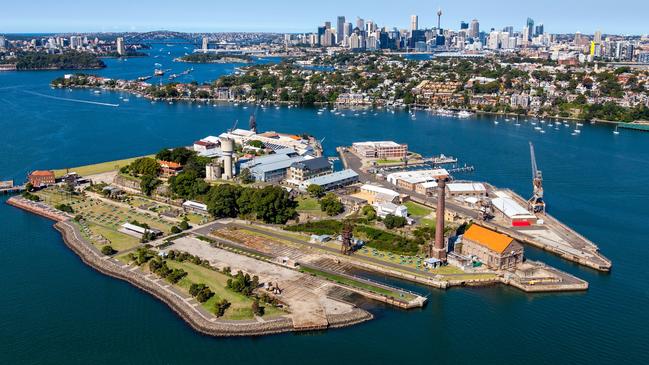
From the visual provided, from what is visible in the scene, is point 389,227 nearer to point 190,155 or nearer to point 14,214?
point 190,155

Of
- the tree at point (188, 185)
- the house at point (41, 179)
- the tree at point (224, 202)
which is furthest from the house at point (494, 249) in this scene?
the house at point (41, 179)

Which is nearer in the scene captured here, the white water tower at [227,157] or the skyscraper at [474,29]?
the white water tower at [227,157]

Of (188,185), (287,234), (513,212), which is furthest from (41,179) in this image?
(513,212)

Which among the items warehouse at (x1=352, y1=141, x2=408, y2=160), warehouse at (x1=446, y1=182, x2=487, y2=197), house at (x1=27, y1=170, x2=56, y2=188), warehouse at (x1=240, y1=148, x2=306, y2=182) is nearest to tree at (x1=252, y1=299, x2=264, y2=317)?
warehouse at (x1=240, y1=148, x2=306, y2=182)

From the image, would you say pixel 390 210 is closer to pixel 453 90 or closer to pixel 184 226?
pixel 184 226

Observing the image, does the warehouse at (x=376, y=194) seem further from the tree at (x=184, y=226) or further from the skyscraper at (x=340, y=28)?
the skyscraper at (x=340, y=28)

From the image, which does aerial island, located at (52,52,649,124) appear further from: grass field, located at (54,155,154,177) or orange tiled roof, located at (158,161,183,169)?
orange tiled roof, located at (158,161,183,169)

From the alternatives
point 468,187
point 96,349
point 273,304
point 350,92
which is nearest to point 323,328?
point 273,304
